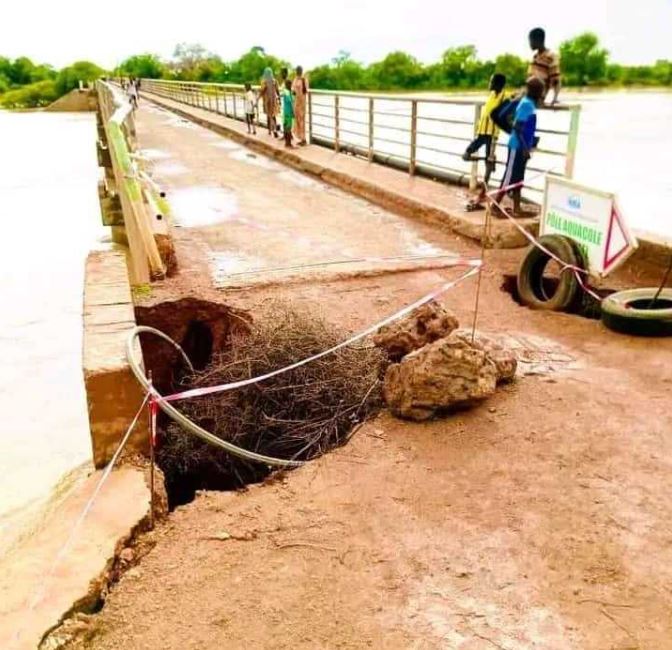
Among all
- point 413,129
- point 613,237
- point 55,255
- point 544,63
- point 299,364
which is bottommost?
point 55,255

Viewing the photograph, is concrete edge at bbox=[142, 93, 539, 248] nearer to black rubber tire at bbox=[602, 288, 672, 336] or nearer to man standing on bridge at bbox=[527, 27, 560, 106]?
man standing on bridge at bbox=[527, 27, 560, 106]

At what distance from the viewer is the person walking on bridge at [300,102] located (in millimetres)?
15016

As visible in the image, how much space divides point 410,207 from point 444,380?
5.39 meters

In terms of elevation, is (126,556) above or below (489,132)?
below

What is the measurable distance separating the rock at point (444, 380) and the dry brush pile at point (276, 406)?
0.30 metres

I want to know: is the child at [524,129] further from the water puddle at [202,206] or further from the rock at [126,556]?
the rock at [126,556]

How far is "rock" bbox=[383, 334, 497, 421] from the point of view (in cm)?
378

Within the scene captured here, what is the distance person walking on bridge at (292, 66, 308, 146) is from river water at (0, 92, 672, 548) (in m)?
5.33

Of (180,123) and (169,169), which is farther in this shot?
(180,123)

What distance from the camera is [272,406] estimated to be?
425cm

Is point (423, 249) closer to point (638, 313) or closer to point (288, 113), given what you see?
point (638, 313)

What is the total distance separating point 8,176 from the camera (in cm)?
2792

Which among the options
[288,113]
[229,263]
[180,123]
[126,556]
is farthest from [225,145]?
[126,556]

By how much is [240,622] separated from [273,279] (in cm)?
387
